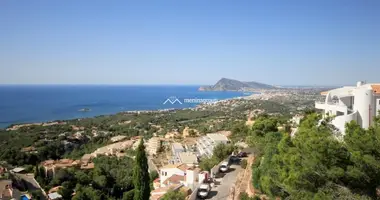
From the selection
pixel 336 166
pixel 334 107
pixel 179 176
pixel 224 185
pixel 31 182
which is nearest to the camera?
pixel 336 166

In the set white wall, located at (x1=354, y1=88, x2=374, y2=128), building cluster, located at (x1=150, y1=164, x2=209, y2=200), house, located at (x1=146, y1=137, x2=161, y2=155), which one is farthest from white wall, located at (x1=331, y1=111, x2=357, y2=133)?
house, located at (x1=146, y1=137, x2=161, y2=155)

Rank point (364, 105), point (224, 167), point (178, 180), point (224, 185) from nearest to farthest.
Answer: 1. point (364, 105)
2. point (224, 185)
3. point (224, 167)
4. point (178, 180)

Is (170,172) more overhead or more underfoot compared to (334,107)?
more underfoot

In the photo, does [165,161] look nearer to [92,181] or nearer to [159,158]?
[159,158]

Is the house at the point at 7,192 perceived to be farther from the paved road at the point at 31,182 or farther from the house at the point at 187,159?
the house at the point at 187,159

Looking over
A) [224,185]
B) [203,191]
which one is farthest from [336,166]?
[224,185]

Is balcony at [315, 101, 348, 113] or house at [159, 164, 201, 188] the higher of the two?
balcony at [315, 101, 348, 113]

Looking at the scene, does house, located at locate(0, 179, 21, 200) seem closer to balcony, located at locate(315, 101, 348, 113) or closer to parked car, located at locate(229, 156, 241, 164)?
parked car, located at locate(229, 156, 241, 164)
